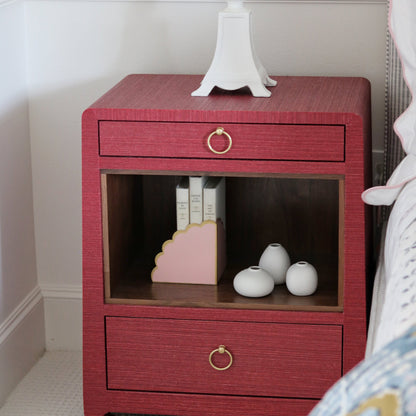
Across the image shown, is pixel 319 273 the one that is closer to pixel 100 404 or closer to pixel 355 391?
pixel 100 404

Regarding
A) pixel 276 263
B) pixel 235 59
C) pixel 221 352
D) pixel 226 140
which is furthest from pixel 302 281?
pixel 235 59

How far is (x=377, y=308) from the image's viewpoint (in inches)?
62.8

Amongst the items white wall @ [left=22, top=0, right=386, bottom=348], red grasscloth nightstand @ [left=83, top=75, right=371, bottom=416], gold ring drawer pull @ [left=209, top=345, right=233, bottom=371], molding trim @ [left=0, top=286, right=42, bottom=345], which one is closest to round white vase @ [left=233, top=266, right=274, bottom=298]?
red grasscloth nightstand @ [left=83, top=75, right=371, bottom=416]

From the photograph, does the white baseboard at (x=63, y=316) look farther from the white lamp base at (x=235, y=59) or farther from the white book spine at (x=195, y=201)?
the white lamp base at (x=235, y=59)

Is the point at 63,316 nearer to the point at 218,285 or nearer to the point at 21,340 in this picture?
the point at 21,340

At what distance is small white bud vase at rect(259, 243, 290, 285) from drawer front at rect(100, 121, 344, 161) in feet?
0.98

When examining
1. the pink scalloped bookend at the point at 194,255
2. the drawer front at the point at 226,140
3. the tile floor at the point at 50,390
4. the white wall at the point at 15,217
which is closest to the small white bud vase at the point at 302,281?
the pink scalloped bookend at the point at 194,255

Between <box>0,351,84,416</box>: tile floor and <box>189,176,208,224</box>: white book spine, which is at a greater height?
<box>189,176,208,224</box>: white book spine

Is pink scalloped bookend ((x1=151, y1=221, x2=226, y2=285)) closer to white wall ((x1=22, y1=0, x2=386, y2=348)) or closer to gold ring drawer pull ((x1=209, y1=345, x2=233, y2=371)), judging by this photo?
gold ring drawer pull ((x1=209, y1=345, x2=233, y2=371))

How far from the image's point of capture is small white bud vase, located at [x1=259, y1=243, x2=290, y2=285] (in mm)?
1795

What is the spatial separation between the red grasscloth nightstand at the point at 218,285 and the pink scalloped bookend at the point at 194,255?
3cm

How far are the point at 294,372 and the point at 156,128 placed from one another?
1.91 ft

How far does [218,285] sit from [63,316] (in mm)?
636

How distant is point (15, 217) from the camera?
205cm
